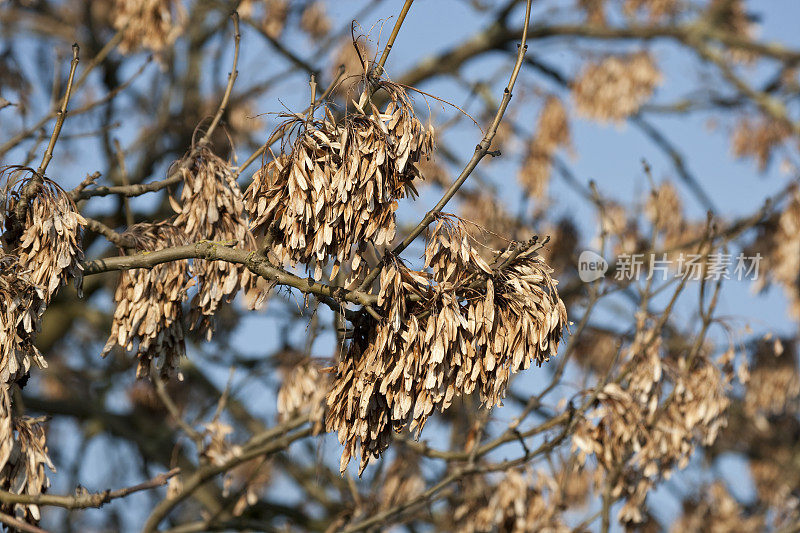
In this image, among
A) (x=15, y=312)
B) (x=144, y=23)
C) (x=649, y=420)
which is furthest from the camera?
(x=144, y=23)

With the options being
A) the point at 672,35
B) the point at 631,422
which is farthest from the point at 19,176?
the point at 672,35

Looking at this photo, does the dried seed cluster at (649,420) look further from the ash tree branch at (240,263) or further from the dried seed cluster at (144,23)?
the dried seed cluster at (144,23)

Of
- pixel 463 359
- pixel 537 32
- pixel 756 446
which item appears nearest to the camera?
pixel 463 359

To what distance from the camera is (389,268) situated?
2.45 metres

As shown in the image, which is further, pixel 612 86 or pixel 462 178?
pixel 612 86

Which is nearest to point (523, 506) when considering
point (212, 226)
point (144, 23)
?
point (212, 226)

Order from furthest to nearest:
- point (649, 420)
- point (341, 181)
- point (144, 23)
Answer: point (144, 23)
point (649, 420)
point (341, 181)

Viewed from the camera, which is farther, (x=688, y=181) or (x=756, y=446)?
(x=756, y=446)

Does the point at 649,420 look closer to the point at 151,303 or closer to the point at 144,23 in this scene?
the point at 151,303

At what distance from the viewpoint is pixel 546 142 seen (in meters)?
7.65

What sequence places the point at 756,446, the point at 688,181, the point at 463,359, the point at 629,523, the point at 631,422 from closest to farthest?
→ the point at 463,359 < the point at 631,422 < the point at 629,523 < the point at 688,181 < the point at 756,446

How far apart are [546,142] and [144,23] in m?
3.54

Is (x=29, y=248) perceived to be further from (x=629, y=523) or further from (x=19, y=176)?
(x=629, y=523)

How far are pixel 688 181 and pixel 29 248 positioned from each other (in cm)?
651
